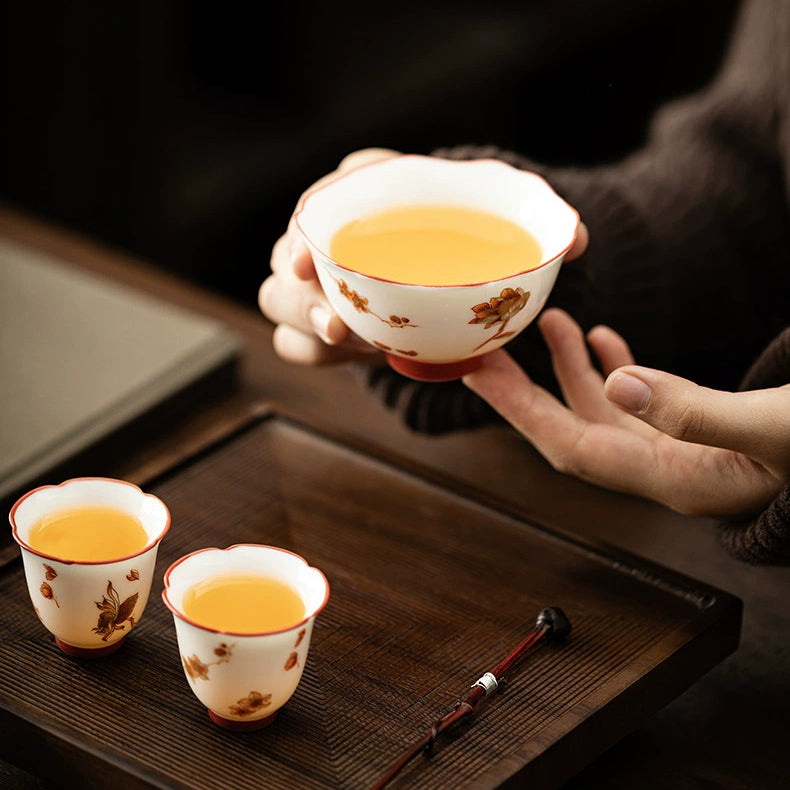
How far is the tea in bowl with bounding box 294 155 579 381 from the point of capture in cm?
72

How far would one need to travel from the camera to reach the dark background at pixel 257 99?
1.76 metres

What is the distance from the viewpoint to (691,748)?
79 centimetres

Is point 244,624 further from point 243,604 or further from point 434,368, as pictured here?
point 434,368

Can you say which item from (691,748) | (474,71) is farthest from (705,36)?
(691,748)

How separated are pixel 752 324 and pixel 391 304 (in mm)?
557

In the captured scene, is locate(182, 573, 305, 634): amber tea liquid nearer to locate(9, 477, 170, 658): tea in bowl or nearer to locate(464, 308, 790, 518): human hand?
locate(9, 477, 170, 658): tea in bowl

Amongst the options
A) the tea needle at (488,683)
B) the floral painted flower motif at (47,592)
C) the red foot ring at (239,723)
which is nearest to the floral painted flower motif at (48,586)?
the floral painted flower motif at (47,592)

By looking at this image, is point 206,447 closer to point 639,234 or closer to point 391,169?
point 391,169

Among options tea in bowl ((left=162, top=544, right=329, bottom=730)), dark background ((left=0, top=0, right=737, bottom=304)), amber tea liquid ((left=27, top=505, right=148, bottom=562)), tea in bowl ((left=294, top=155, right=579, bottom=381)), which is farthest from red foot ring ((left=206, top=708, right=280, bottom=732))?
dark background ((left=0, top=0, right=737, bottom=304))

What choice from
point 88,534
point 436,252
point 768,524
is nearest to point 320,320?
point 436,252

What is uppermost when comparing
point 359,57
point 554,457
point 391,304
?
point 391,304

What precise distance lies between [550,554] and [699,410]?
0.22 meters

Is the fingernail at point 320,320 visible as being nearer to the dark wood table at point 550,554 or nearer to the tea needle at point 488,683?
the dark wood table at point 550,554

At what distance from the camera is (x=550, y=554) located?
885 mm
